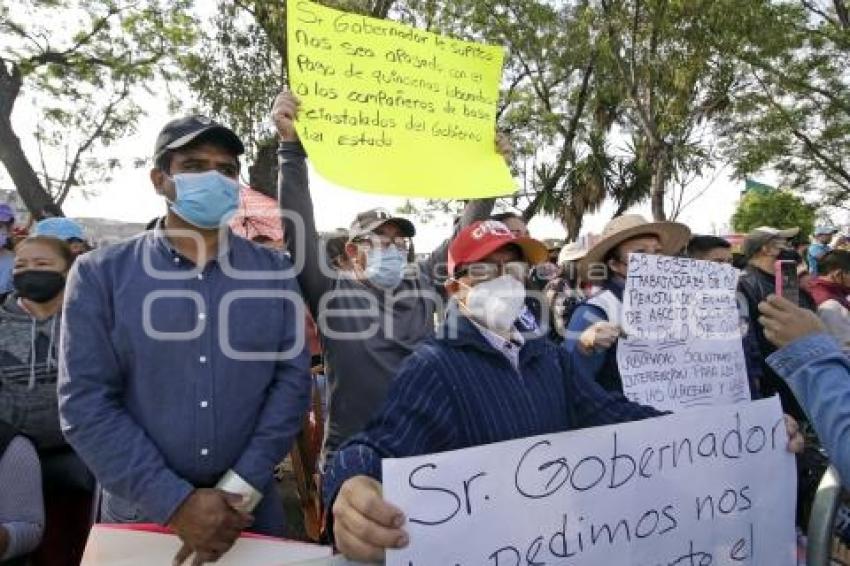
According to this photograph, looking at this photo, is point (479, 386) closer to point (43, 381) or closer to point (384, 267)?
point (384, 267)

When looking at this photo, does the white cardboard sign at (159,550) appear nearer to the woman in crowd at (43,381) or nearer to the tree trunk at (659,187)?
the woman in crowd at (43,381)

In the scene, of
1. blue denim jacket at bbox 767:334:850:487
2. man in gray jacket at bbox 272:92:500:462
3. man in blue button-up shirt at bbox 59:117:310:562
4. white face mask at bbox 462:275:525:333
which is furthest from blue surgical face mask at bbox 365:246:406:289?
blue denim jacket at bbox 767:334:850:487

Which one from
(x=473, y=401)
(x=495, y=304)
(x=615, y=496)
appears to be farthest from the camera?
(x=495, y=304)

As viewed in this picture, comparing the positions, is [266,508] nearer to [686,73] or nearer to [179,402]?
[179,402]

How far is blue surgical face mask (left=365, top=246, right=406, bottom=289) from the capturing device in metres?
3.10

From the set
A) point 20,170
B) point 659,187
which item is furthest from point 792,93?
point 20,170

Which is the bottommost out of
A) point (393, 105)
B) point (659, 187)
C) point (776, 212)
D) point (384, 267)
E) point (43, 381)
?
point (43, 381)

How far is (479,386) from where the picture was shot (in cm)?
182

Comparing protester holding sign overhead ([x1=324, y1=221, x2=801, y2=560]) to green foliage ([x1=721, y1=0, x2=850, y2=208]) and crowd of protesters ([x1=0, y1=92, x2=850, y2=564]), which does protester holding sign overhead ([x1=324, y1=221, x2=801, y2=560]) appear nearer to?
crowd of protesters ([x1=0, y1=92, x2=850, y2=564])

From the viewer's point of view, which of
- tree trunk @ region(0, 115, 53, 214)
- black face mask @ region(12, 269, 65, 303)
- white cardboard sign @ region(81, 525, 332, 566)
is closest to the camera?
white cardboard sign @ region(81, 525, 332, 566)

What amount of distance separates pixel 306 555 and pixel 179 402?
1.87 feet

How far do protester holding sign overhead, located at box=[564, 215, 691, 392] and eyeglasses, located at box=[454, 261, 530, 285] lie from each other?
37 centimetres

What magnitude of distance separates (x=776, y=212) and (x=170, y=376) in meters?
29.4

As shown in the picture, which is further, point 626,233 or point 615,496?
point 626,233
